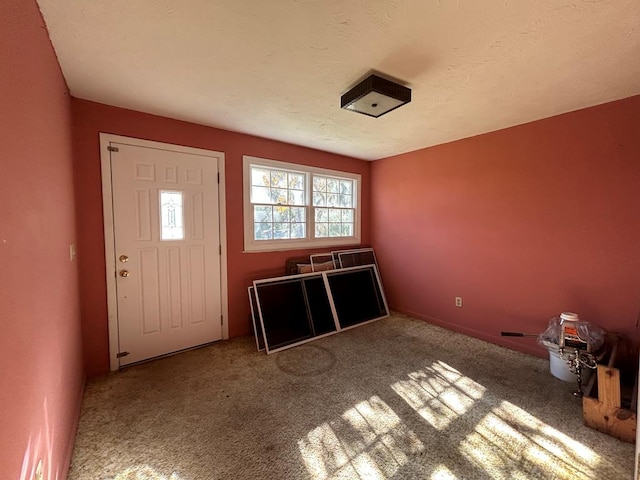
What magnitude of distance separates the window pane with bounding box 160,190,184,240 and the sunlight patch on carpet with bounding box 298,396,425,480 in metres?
2.18

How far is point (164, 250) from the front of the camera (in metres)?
2.68

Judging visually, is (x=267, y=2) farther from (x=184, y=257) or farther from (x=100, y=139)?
(x=184, y=257)

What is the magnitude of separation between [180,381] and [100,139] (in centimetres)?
221

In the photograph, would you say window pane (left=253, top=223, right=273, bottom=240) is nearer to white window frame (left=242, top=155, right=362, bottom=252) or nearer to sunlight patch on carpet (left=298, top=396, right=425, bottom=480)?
white window frame (left=242, top=155, right=362, bottom=252)

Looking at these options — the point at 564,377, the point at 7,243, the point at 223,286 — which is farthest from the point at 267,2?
the point at 564,377

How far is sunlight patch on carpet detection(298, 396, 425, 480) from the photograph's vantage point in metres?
1.47

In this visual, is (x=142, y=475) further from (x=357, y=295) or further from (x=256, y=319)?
(x=357, y=295)

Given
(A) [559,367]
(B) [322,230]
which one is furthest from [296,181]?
(A) [559,367]

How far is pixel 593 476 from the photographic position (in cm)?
142

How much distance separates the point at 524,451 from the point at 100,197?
363cm

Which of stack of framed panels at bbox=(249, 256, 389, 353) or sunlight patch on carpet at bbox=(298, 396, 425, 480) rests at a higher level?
stack of framed panels at bbox=(249, 256, 389, 353)

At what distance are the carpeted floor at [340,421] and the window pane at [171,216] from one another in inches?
48.9

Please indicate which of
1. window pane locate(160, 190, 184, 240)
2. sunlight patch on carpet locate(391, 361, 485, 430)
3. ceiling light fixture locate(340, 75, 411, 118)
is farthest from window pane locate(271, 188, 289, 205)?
sunlight patch on carpet locate(391, 361, 485, 430)

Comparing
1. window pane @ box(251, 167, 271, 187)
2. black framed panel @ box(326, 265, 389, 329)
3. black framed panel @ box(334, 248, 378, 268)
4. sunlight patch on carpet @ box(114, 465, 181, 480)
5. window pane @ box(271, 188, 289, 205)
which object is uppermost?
window pane @ box(251, 167, 271, 187)
